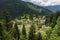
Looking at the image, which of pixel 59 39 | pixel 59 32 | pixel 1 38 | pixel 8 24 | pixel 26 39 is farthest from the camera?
pixel 26 39

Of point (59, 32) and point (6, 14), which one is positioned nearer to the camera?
point (59, 32)

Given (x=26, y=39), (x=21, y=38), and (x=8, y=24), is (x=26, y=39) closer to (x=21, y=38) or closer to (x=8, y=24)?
(x=21, y=38)

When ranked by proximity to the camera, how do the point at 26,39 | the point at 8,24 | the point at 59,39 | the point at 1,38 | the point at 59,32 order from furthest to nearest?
the point at 26,39 < the point at 8,24 < the point at 59,32 < the point at 59,39 < the point at 1,38

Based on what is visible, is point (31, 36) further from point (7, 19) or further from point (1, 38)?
point (1, 38)

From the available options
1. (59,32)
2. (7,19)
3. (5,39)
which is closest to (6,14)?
(7,19)

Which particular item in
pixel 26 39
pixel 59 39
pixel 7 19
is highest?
pixel 59 39

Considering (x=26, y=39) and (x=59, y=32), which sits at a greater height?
(x=59, y=32)

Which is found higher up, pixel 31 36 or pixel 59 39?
pixel 59 39

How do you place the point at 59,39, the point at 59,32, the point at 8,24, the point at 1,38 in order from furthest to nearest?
the point at 8,24 → the point at 59,32 → the point at 59,39 → the point at 1,38

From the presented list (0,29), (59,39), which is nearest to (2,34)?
(0,29)
